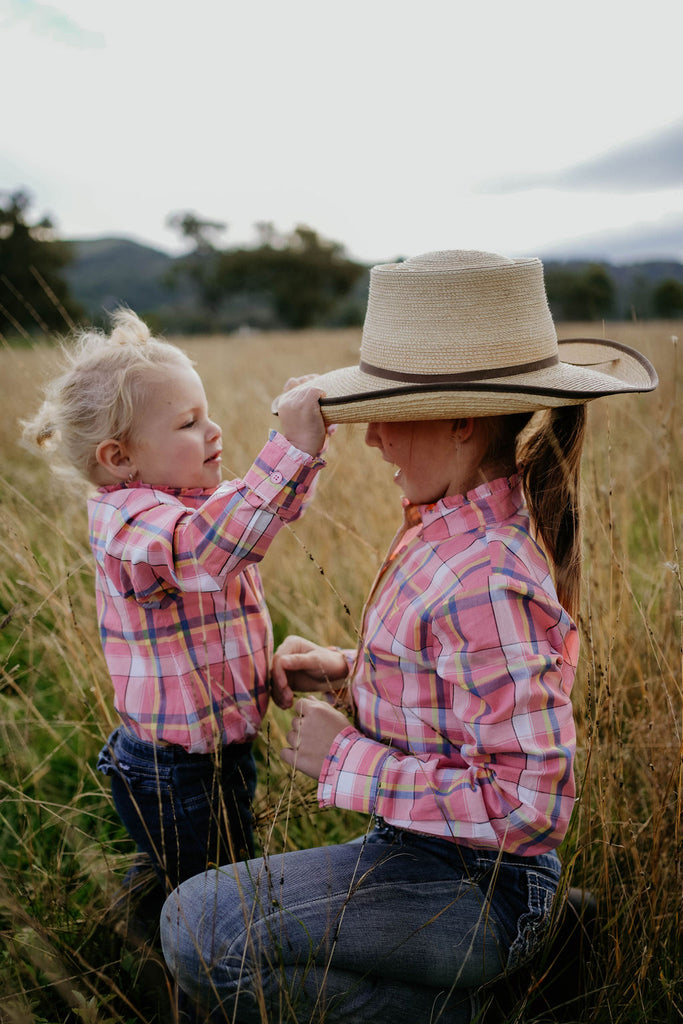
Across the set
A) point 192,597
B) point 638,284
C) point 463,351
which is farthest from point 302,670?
point 638,284

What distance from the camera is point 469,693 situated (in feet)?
4.47

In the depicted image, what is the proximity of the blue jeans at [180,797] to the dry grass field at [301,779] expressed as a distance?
125 millimetres

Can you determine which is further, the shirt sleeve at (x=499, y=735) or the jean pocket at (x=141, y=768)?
the jean pocket at (x=141, y=768)

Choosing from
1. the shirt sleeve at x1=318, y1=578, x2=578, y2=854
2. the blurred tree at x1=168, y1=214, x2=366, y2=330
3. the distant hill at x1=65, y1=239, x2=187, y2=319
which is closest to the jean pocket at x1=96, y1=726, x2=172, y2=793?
the shirt sleeve at x1=318, y1=578, x2=578, y2=854

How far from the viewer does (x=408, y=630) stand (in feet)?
4.77

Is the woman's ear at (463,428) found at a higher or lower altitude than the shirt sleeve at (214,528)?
higher

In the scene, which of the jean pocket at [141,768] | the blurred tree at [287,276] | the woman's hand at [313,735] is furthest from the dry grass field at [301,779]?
the blurred tree at [287,276]

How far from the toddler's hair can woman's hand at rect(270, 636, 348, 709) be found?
70 centimetres

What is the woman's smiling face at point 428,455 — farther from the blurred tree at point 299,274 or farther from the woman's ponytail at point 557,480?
the blurred tree at point 299,274

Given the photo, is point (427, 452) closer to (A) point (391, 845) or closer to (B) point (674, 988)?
(A) point (391, 845)

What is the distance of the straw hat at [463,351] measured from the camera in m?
1.34

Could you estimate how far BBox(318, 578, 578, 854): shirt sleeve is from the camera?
4.25 ft

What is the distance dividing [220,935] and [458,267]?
1484 mm

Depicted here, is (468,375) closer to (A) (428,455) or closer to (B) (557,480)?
(A) (428,455)
